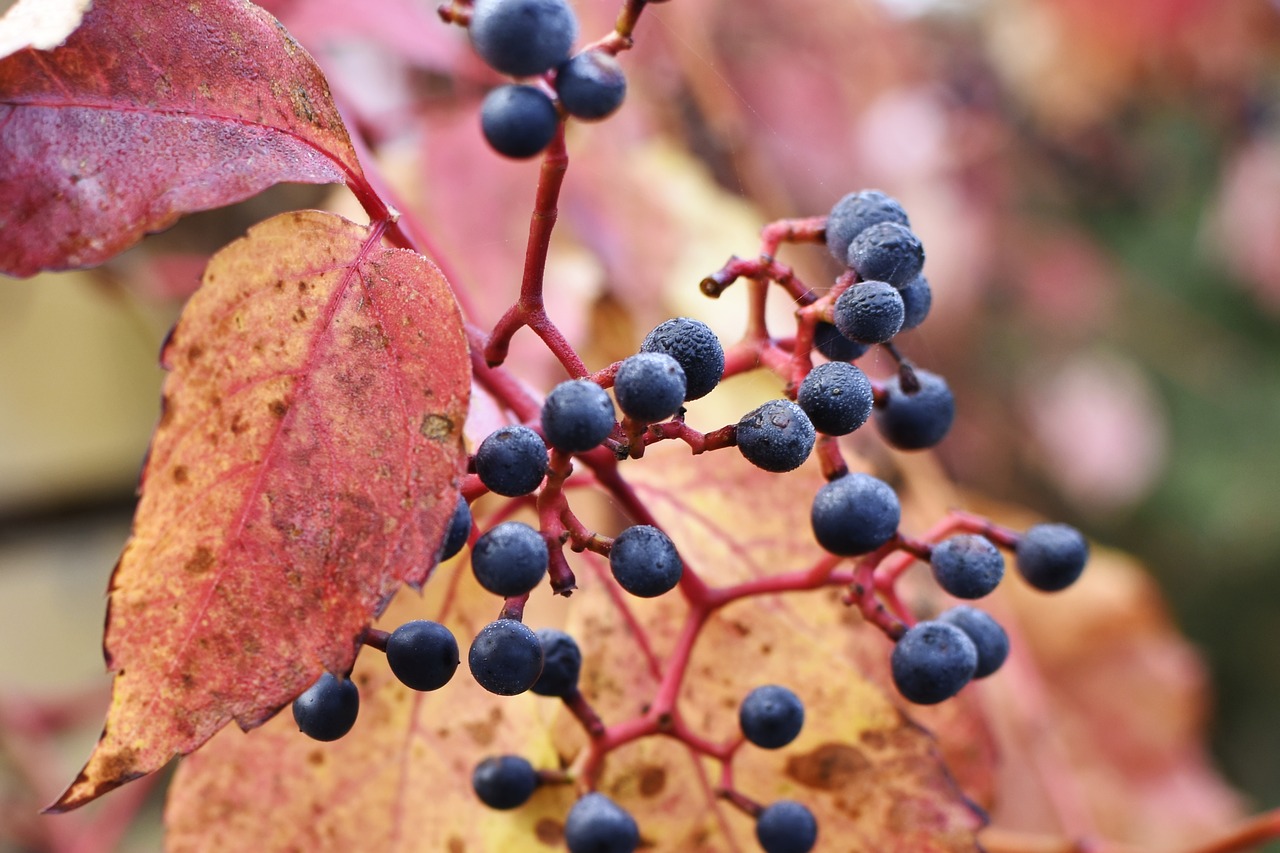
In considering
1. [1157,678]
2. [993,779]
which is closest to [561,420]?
[993,779]

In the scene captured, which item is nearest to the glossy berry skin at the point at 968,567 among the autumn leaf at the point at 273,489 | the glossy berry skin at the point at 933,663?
the glossy berry skin at the point at 933,663

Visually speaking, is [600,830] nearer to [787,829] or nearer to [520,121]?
[787,829]

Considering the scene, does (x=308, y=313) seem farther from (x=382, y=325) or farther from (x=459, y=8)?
(x=459, y=8)

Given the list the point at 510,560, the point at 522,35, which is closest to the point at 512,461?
the point at 510,560

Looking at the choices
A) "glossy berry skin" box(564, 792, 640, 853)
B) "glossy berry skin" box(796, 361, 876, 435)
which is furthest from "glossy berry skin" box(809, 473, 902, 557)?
"glossy berry skin" box(564, 792, 640, 853)

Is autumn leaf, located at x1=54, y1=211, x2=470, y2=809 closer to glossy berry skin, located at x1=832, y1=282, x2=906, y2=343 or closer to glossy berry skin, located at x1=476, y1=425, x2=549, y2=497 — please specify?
glossy berry skin, located at x1=476, y1=425, x2=549, y2=497

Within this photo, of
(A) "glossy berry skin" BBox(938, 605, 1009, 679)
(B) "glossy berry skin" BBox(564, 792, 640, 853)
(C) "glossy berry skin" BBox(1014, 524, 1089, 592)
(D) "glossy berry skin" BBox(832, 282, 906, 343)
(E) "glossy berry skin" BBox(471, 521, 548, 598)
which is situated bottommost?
(B) "glossy berry skin" BBox(564, 792, 640, 853)

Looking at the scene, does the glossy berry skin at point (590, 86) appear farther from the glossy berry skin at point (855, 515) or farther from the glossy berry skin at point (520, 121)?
the glossy berry skin at point (855, 515)
